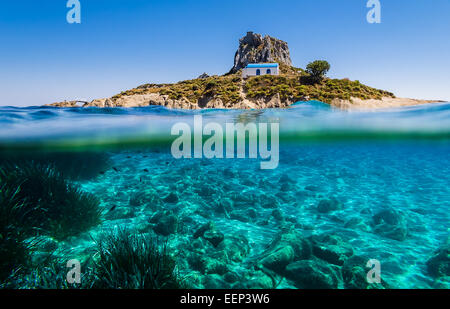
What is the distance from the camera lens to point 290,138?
1823 cm

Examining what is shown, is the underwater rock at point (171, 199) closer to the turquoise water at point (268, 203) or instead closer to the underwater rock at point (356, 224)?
the turquoise water at point (268, 203)

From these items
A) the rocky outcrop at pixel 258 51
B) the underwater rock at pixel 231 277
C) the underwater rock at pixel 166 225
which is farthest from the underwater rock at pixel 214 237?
the rocky outcrop at pixel 258 51

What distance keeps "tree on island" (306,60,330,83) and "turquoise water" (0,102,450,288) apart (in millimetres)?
33573

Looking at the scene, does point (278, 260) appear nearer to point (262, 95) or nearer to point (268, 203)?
point (268, 203)

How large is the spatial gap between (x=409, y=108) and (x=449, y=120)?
1.81 m

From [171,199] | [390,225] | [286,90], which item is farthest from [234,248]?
[286,90]

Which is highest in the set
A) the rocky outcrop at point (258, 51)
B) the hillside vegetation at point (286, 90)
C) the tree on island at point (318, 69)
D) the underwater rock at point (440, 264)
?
the rocky outcrop at point (258, 51)

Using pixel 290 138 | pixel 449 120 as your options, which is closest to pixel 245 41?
pixel 290 138

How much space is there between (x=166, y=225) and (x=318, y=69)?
50826 mm

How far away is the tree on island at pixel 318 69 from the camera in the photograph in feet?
156

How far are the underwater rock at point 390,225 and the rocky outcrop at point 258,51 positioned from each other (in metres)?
70.2

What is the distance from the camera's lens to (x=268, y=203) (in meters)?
10.1
